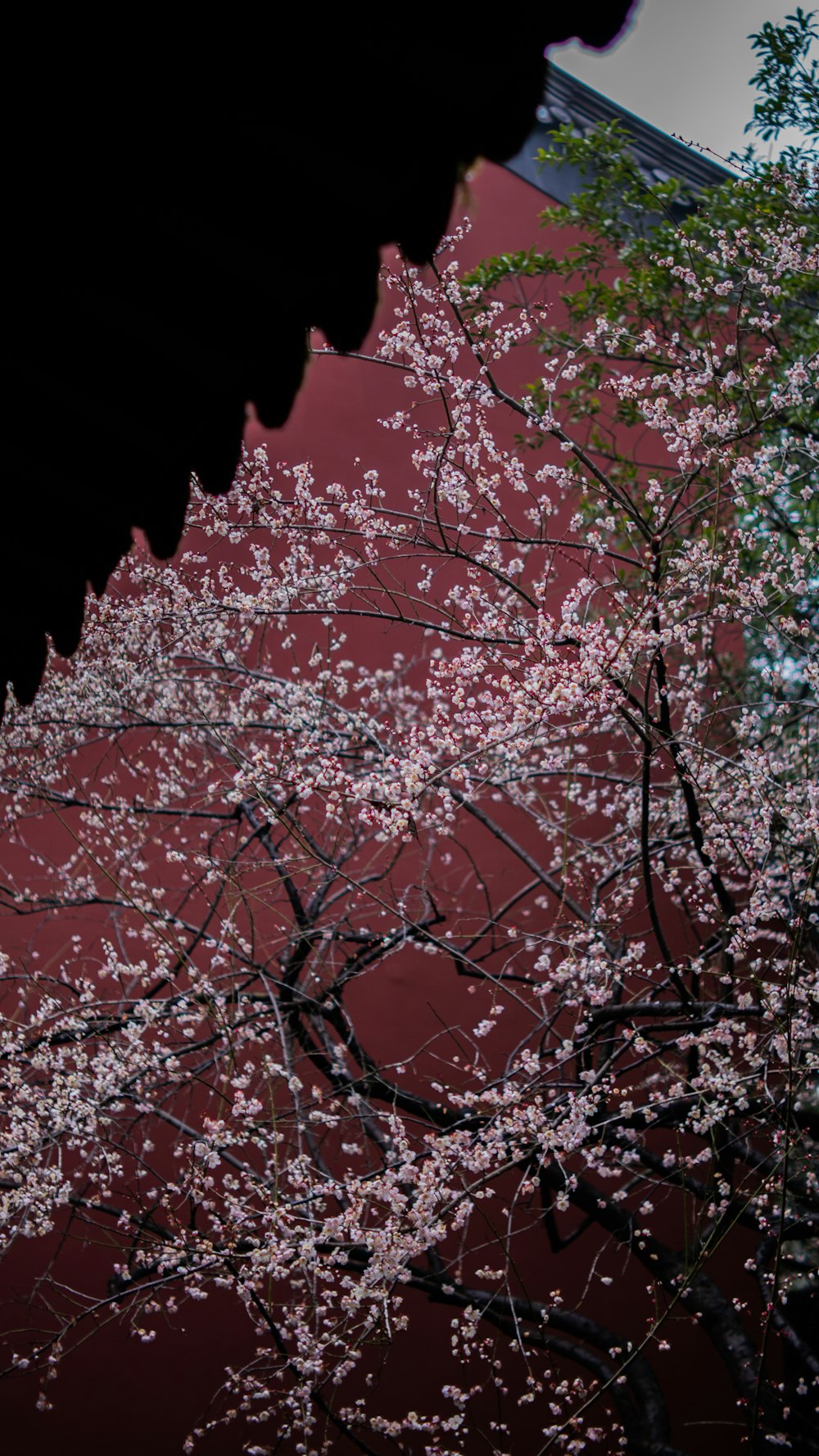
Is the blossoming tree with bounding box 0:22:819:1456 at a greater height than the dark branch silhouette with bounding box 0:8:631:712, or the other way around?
the blossoming tree with bounding box 0:22:819:1456

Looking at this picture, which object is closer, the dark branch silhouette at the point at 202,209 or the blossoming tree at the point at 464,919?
the dark branch silhouette at the point at 202,209

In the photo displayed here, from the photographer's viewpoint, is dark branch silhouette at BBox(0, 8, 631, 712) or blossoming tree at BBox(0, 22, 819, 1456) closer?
dark branch silhouette at BBox(0, 8, 631, 712)

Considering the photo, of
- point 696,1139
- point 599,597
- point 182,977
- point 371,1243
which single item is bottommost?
point 371,1243

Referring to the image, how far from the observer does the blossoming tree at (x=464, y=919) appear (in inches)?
112

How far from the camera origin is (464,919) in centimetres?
340

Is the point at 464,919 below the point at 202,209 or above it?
above

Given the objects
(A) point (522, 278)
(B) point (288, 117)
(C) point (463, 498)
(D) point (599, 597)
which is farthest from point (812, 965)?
(B) point (288, 117)

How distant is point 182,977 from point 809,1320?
267 centimetres

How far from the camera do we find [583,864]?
15.0 feet

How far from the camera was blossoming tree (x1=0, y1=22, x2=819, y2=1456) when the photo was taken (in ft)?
9.37

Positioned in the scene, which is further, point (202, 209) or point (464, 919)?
point (464, 919)

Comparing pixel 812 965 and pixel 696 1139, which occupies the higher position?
pixel 812 965

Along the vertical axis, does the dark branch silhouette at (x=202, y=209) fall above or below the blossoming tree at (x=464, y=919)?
below

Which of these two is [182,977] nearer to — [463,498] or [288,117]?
[463,498]
